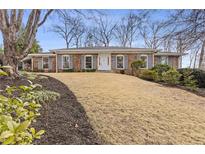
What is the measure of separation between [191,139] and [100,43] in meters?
1.55

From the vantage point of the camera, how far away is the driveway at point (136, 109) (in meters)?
2.38

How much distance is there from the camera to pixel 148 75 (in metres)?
3.00

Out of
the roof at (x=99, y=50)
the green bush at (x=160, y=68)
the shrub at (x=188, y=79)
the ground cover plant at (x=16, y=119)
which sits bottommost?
the ground cover plant at (x=16, y=119)

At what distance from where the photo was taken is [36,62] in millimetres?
2990

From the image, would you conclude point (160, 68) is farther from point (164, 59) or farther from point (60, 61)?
point (60, 61)

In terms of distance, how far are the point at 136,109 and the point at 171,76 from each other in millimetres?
681

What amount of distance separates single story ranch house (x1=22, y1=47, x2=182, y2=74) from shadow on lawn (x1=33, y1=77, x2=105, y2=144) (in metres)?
0.46

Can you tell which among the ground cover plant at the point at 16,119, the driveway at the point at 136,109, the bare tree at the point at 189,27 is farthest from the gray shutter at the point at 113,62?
the ground cover plant at the point at 16,119

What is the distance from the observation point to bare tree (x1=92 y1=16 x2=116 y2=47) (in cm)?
282

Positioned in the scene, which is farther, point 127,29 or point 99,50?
point 99,50

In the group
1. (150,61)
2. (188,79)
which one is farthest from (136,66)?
(188,79)

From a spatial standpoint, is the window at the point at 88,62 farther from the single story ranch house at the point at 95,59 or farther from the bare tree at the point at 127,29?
the bare tree at the point at 127,29
